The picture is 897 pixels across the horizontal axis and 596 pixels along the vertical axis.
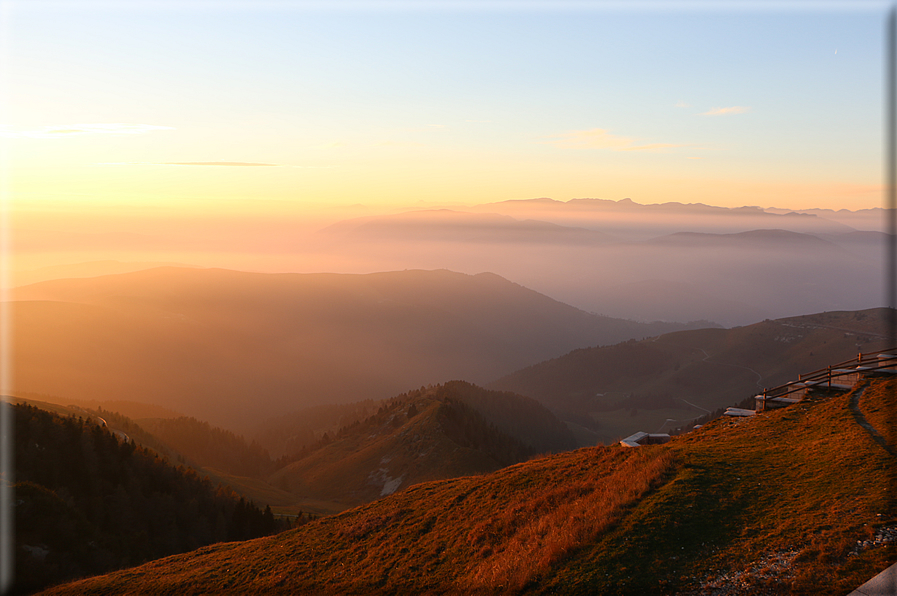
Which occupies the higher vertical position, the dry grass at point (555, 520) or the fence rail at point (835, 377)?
the fence rail at point (835, 377)

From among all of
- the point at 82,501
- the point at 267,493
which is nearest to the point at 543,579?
the point at 82,501

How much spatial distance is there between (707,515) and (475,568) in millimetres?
8394

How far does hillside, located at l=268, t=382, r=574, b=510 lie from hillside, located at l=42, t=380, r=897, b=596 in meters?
64.3

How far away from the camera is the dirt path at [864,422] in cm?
1863

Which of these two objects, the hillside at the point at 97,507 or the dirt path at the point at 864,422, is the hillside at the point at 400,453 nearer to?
the hillside at the point at 97,507

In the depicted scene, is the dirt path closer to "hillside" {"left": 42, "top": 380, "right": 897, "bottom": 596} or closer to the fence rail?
"hillside" {"left": 42, "top": 380, "right": 897, "bottom": 596}

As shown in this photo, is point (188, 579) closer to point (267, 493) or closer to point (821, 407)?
point (821, 407)

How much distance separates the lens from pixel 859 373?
2806 centimetres

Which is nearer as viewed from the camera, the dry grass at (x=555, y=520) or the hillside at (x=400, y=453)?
the dry grass at (x=555, y=520)

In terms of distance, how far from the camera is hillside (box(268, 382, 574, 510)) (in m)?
99.2

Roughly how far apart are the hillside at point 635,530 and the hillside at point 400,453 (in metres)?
64.3

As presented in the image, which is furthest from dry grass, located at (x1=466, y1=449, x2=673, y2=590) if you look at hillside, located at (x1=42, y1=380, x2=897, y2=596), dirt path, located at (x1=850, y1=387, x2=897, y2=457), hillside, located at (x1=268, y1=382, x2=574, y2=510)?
hillside, located at (x1=268, y1=382, x2=574, y2=510)

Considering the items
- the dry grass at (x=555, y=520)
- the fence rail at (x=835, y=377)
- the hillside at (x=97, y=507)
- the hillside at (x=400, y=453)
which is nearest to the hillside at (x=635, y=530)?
the dry grass at (x=555, y=520)

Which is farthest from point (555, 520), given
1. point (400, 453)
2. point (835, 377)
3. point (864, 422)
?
point (400, 453)
